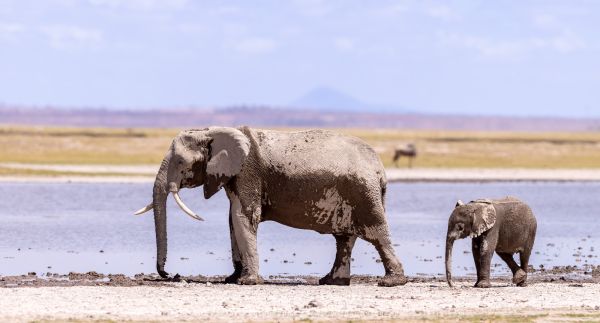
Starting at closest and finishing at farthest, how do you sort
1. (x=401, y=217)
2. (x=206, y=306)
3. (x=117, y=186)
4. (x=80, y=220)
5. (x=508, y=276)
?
(x=206, y=306) → (x=508, y=276) → (x=80, y=220) → (x=401, y=217) → (x=117, y=186)

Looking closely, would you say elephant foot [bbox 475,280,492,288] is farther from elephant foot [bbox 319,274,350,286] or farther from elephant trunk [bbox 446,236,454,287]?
elephant foot [bbox 319,274,350,286]

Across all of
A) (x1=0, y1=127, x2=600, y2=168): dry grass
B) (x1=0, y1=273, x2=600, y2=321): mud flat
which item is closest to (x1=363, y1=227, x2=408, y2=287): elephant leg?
(x1=0, y1=273, x2=600, y2=321): mud flat

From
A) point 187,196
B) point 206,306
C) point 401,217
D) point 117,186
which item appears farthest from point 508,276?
point 117,186

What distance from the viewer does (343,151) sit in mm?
19984

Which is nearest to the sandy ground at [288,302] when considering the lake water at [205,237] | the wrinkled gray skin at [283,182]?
the wrinkled gray skin at [283,182]

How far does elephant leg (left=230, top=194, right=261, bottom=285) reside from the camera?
64.7 ft

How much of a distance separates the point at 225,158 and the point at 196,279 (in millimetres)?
2083

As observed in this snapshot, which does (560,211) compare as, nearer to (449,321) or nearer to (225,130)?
(225,130)

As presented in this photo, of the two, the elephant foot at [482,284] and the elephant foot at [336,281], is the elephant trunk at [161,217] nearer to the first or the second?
the elephant foot at [336,281]

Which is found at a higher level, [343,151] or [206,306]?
[343,151]

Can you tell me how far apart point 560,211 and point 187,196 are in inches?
576

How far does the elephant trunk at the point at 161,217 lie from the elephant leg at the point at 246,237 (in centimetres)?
114

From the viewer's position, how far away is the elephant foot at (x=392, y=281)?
19531 mm

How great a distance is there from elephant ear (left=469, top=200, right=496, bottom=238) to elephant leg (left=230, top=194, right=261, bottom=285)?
336cm
